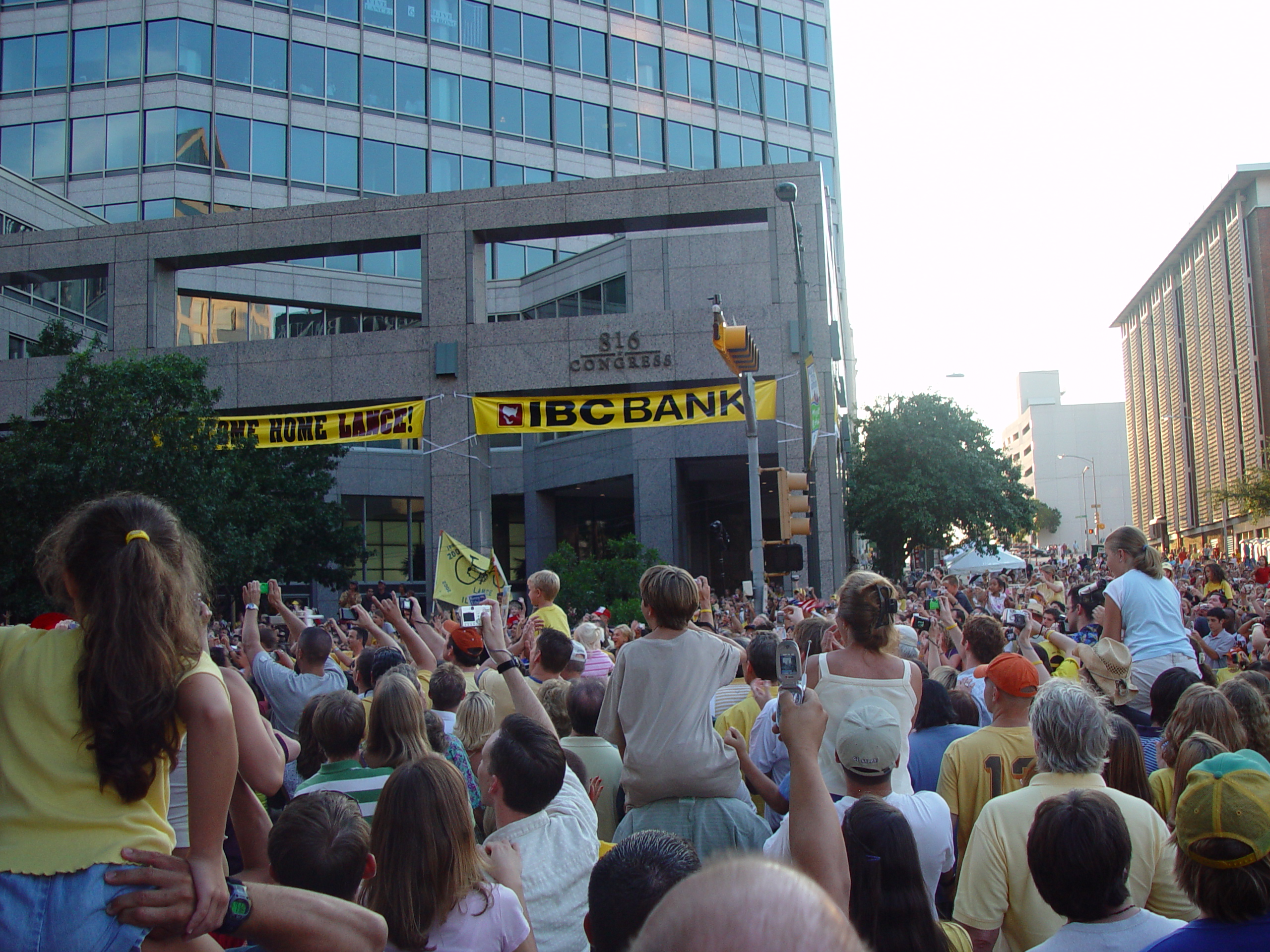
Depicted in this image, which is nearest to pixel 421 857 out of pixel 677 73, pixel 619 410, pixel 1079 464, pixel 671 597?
pixel 671 597

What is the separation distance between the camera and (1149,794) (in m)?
4.39

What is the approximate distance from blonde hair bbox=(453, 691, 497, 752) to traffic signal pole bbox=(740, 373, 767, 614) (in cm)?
794

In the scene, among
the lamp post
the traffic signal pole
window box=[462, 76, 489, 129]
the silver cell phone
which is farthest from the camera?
window box=[462, 76, 489, 129]

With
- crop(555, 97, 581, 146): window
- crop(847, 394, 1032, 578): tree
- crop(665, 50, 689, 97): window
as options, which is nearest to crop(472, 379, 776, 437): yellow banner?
crop(847, 394, 1032, 578): tree

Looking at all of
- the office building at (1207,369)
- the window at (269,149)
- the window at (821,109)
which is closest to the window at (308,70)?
the window at (269,149)

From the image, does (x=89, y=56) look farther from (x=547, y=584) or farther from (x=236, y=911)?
(x=236, y=911)

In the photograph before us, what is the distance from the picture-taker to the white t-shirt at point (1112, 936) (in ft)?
9.73

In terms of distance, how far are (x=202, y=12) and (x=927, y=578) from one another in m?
36.2

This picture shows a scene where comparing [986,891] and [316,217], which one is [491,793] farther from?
[316,217]

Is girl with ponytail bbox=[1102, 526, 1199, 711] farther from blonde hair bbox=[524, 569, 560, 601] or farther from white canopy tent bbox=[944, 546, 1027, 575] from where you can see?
white canopy tent bbox=[944, 546, 1027, 575]

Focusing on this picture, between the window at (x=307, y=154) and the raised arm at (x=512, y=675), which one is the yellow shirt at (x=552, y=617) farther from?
the window at (x=307, y=154)

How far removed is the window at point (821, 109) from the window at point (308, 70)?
2258 cm

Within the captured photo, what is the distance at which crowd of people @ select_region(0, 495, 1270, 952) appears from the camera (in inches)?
94.5

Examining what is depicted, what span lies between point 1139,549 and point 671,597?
3.69 m
